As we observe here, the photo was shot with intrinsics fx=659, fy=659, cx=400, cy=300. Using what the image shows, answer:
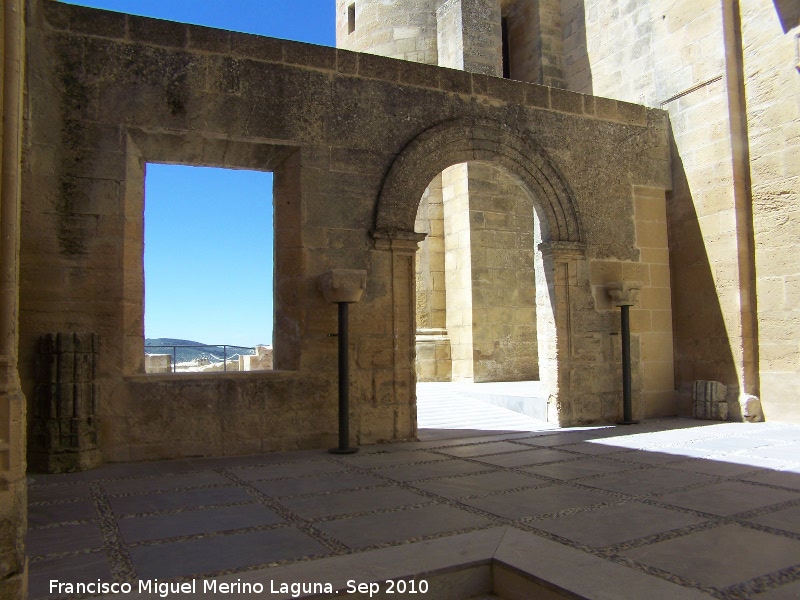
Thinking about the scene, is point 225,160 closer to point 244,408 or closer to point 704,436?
point 244,408

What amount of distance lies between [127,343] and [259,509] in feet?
6.98

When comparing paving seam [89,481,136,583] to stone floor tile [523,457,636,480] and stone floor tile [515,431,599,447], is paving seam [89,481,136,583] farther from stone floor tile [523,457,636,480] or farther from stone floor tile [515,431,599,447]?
stone floor tile [515,431,599,447]

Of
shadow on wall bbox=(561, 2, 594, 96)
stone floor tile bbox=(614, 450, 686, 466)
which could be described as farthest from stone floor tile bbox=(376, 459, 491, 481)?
shadow on wall bbox=(561, 2, 594, 96)

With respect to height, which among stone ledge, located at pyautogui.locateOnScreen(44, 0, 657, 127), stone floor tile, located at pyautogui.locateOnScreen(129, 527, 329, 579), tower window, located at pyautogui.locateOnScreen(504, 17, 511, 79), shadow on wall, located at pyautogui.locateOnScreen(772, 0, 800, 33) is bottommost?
stone floor tile, located at pyautogui.locateOnScreen(129, 527, 329, 579)

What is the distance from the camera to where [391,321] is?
5922 mm

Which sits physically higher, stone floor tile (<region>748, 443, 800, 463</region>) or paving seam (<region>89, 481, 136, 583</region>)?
paving seam (<region>89, 481, 136, 583</region>)

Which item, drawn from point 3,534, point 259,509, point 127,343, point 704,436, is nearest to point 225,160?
Result: point 127,343

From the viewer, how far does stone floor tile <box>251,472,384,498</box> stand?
401 centimetres

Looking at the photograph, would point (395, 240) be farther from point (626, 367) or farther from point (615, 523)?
point (615, 523)

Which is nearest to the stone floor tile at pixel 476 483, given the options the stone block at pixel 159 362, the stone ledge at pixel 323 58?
the stone ledge at pixel 323 58

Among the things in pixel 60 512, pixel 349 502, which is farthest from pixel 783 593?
pixel 60 512

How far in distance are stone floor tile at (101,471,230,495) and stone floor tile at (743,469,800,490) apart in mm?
3411

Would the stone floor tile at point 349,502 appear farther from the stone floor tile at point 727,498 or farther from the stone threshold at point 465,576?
the stone floor tile at point 727,498

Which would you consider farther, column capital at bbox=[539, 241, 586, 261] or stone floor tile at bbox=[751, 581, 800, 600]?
column capital at bbox=[539, 241, 586, 261]
